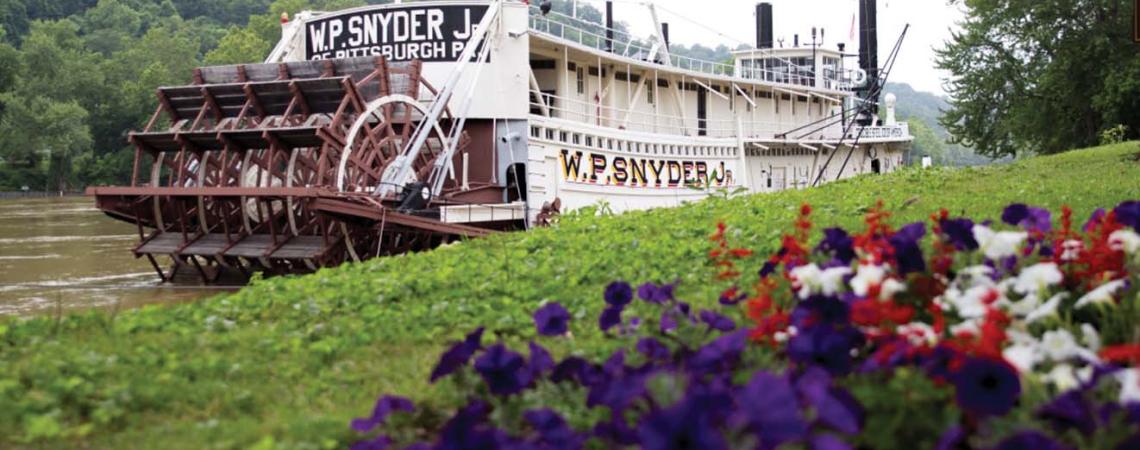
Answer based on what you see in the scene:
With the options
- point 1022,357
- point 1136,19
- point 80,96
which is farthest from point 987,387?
point 80,96

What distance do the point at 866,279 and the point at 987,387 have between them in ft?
3.95

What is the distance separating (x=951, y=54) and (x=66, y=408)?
37263 millimetres

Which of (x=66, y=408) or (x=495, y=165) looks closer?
(x=66, y=408)

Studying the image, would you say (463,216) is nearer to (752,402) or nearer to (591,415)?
(591,415)

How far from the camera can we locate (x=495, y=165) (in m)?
19.6

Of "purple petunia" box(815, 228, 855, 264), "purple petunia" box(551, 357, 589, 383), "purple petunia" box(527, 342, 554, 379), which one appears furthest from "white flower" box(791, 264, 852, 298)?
"purple petunia" box(527, 342, 554, 379)

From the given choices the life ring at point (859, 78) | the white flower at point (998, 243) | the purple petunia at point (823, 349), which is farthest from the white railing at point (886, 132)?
the purple petunia at point (823, 349)

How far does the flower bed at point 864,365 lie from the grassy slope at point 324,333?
65 cm

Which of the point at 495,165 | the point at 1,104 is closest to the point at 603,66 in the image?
the point at 495,165

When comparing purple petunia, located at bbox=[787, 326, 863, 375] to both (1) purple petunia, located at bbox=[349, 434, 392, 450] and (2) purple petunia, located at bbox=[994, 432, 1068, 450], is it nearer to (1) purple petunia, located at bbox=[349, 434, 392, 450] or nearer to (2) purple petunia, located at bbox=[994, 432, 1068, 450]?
(2) purple petunia, located at bbox=[994, 432, 1068, 450]

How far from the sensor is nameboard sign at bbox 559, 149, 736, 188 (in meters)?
20.5

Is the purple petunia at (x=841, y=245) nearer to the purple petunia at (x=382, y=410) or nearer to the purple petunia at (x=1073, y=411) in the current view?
the purple petunia at (x=1073, y=411)

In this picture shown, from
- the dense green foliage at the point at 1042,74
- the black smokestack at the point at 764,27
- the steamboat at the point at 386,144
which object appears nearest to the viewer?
A: the steamboat at the point at 386,144

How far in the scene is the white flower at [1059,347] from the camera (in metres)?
3.81
